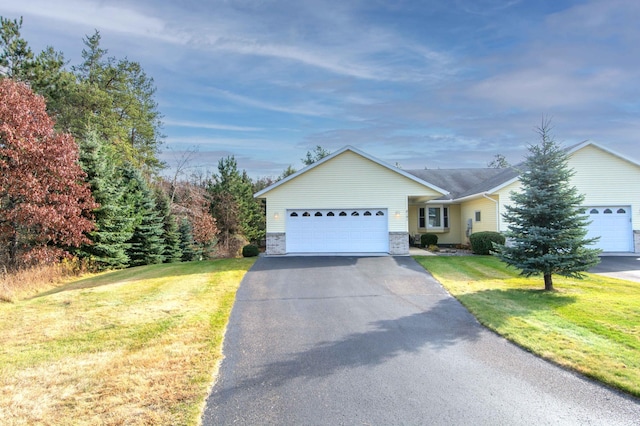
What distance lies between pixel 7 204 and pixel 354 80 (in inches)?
593

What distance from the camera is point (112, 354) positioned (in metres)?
5.41

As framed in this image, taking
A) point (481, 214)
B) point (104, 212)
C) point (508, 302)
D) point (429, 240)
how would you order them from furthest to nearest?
point (429, 240) < point (481, 214) < point (104, 212) < point (508, 302)

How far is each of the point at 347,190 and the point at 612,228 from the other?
13183mm

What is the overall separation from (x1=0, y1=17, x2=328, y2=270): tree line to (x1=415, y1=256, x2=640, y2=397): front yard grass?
528 inches

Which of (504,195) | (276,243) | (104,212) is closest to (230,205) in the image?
(276,243)

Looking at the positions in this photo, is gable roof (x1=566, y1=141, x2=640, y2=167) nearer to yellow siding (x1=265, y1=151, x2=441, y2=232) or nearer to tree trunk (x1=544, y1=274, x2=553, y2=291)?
yellow siding (x1=265, y1=151, x2=441, y2=232)

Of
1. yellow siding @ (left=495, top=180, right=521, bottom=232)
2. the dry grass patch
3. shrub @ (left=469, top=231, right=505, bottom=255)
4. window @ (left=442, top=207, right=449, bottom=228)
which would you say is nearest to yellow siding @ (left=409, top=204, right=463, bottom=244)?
window @ (left=442, top=207, right=449, bottom=228)

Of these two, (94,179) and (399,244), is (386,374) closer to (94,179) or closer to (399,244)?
(399,244)

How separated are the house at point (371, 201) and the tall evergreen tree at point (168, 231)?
6303 millimetres

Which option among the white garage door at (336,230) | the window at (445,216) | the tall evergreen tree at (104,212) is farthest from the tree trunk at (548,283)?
the tall evergreen tree at (104,212)

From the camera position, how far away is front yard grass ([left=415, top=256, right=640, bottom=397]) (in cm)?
487

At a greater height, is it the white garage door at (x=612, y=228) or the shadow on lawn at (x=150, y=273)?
the white garage door at (x=612, y=228)

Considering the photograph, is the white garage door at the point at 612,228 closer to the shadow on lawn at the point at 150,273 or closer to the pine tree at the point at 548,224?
the pine tree at the point at 548,224

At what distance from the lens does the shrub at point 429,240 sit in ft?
69.7
